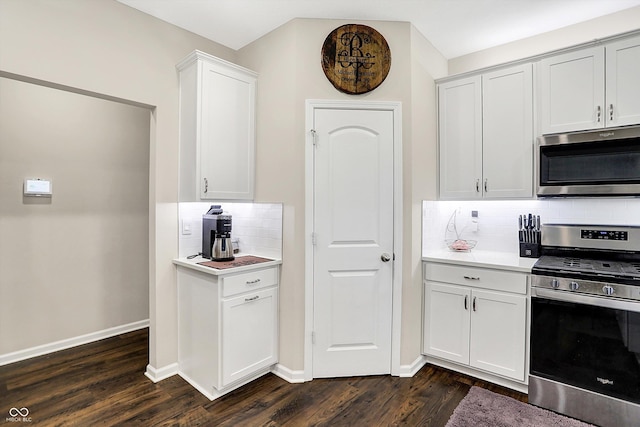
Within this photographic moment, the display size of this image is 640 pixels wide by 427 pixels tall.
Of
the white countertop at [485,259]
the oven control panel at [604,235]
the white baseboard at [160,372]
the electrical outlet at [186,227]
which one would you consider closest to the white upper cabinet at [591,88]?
the oven control panel at [604,235]

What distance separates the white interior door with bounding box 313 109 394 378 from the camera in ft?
8.51

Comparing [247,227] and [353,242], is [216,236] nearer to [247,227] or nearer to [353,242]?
[247,227]

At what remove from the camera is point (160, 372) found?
2594 mm

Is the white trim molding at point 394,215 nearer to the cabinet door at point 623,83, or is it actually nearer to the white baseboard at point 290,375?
the white baseboard at point 290,375

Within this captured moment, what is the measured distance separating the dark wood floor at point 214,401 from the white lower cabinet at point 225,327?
0.13 meters

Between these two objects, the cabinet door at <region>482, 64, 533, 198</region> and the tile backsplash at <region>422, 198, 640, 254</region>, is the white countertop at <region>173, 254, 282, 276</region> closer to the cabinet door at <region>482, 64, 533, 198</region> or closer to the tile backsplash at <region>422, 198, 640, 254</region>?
the tile backsplash at <region>422, 198, 640, 254</region>

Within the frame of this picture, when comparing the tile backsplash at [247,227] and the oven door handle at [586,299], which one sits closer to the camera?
the oven door handle at [586,299]

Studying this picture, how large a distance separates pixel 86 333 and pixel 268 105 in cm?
280

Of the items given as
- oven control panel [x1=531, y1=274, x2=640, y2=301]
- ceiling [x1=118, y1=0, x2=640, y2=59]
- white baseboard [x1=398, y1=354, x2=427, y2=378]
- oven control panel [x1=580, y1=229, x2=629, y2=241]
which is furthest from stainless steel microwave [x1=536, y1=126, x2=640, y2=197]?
white baseboard [x1=398, y1=354, x2=427, y2=378]

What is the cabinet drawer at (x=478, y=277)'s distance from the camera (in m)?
2.40

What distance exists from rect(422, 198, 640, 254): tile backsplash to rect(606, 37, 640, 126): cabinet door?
651 mm

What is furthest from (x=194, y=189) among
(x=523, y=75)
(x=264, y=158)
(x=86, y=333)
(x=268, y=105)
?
(x=523, y=75)

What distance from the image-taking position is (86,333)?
323cm

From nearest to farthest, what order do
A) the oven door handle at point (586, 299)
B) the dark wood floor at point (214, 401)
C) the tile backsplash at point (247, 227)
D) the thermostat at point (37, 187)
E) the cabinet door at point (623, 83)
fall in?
the oven door handle at point (586, 299), the dark wood floor at point (214, 401), the cabinet door at point (623, 83), the tile backsplash at point (247, 227), the thermostat at point (37, 187)
